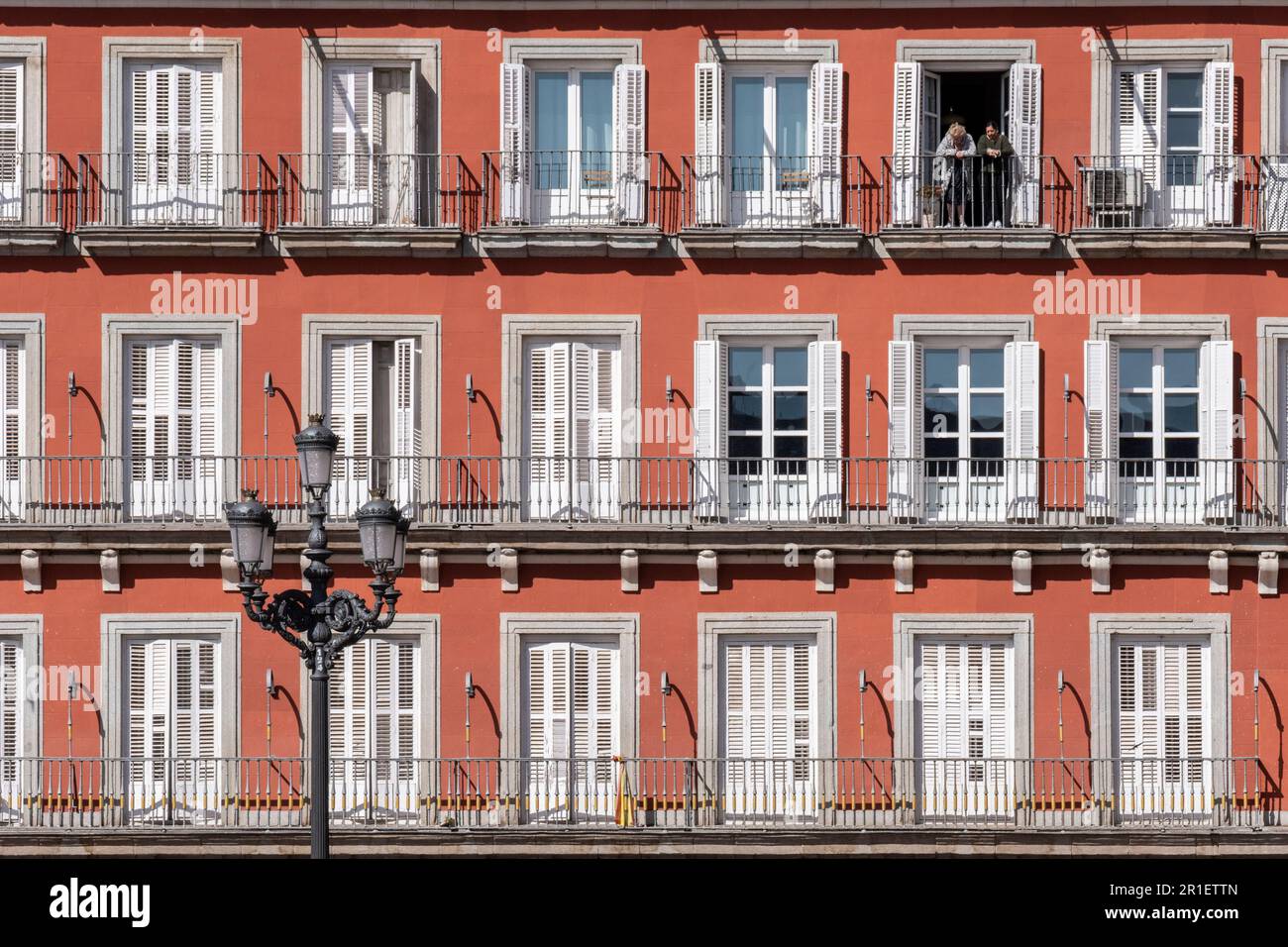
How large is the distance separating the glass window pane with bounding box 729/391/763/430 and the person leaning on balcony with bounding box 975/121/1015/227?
3.42 metres

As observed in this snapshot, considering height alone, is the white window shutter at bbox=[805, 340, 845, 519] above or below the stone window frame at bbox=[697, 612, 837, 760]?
above

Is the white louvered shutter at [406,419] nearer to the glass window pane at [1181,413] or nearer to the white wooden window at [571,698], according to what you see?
the white wooden window at [571,698]

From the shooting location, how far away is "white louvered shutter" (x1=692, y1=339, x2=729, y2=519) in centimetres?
2861

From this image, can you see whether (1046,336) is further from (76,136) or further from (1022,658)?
(76,136)

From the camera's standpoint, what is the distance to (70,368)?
28.9 m

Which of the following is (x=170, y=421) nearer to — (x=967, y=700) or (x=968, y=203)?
(x=968, y=203)

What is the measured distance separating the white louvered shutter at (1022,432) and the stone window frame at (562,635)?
15.1 ft

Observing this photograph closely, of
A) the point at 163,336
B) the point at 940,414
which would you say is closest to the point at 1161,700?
the point at 940,414

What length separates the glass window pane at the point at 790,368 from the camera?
2891cm

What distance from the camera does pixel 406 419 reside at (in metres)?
28.9

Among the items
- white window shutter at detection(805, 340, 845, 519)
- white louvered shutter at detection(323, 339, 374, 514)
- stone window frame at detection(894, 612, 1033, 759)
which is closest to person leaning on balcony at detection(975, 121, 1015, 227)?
white window shutter at detection(805, 340, 845, 519)

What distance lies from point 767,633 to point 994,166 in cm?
607

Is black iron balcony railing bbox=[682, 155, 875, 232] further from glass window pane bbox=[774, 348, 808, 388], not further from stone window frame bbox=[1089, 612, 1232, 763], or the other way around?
stone window frame bbox=[1089, 612, 1232, 763]
